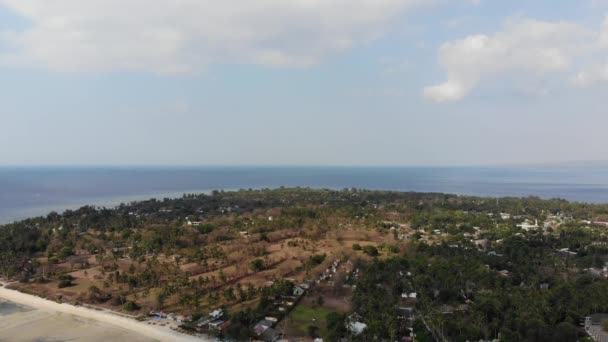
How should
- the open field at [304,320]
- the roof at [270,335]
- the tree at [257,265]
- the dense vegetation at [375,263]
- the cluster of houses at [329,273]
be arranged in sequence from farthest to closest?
the tree at [257,265] < the cluster of houses at [329,273] < the open field at [304,320] < the dense vegetation at [375,263] < the roof at [270,335]

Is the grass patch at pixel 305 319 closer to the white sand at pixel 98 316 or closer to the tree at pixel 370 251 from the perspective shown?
the white sand at pixel 98 316

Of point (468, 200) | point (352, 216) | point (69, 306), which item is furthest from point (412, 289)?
point (468, 200)

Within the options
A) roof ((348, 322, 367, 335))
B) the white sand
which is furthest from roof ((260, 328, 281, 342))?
roof ((348, 322, 367, 335))

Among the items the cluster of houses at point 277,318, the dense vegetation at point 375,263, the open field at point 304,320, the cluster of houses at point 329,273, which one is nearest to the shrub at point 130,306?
the dense vegetation at point 375,263

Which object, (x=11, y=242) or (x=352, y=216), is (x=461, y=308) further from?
(x=11, y=242)

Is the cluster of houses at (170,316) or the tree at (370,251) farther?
the tree at (370,251)

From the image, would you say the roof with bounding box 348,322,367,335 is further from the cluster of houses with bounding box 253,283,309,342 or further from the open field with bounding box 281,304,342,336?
the cluster of houses with bounding box 253,283,309,342

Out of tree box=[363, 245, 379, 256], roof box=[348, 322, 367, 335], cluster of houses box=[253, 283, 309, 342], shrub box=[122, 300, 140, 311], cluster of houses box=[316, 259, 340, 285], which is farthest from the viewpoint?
tree box=[363, 245, 379, 256]

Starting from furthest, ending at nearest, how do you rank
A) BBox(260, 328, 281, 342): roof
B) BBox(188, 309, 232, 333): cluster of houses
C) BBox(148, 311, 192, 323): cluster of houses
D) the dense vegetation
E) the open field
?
BBox(148, 311, 192, 323): cluster of houses, the open field, BBox(188, 309, 232, 333): cluster of houses, the dense vegetation, BBox(260, 328, 281, 342): roof

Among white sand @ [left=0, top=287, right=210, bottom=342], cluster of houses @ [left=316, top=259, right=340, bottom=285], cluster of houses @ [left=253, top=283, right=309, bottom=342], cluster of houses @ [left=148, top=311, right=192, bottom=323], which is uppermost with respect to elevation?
cluster of houses @ [left=316, top=259, right=340, bottom=285]
